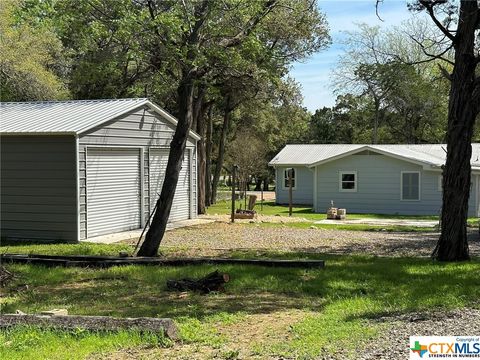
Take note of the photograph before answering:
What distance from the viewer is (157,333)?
5.51m

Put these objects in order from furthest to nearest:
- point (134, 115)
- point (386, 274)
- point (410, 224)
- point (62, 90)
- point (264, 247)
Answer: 1. point (62, 90)
2. point (410, 224)
3. point (134, 115)
4. point (264, 247)
5. point (386, 274)

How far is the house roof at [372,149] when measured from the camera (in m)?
26.9

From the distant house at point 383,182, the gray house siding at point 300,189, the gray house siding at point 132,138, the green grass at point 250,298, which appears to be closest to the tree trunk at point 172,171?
the green grass at point 250,298

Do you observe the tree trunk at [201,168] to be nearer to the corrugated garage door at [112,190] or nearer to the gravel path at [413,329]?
the corrugated garage door at [112,190]

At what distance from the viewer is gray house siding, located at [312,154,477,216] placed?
86.5 feet

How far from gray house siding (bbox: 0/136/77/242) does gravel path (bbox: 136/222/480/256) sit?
109 inches

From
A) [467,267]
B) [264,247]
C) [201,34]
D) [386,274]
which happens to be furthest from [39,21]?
[467,267]

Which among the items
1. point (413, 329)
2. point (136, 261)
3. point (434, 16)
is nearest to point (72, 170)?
point (136, 261)

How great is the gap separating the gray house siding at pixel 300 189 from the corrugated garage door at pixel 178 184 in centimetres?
1451

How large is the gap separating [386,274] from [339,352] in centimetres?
451

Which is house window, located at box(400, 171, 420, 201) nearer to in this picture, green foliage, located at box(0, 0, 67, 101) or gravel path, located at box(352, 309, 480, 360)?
green foliage, located at box(0, 0, 67, 101)

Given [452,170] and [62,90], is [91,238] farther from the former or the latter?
[62,90]

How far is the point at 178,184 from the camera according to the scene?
20.0 meters

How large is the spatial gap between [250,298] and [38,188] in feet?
30.2
